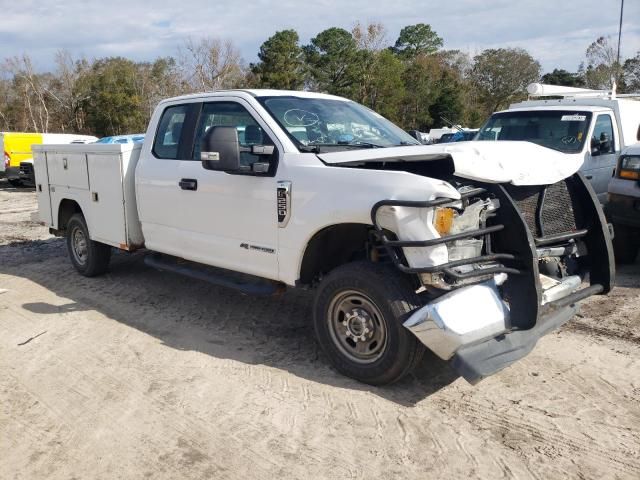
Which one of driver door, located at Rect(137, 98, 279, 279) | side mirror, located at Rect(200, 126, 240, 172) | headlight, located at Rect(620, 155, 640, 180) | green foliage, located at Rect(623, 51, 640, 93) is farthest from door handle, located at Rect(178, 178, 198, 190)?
green foliage, located at Rect(623, 51, 640, 93)

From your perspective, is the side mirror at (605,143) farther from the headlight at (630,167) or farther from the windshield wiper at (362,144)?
the windshield wiper at (362,144)

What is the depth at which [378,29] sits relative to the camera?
42.3 meters

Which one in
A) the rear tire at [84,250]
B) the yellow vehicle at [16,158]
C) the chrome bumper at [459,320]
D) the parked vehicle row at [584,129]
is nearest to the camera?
the chrome bumper at [459,320]

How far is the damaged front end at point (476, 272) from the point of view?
3500 mm

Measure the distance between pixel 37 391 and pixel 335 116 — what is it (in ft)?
10.4

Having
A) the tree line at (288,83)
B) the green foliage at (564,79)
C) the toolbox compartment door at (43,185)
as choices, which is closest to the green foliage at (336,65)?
the tree line at (288,83)

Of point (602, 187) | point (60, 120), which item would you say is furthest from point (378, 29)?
point (602, 187)

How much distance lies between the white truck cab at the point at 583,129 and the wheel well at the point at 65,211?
6.08 metres

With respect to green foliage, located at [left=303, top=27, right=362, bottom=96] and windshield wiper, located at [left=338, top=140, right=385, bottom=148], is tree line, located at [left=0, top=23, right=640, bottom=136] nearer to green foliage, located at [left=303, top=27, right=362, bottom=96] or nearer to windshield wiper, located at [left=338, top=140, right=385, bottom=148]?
green foliage, located at [left=303, top=27, right=362, bottom=96]

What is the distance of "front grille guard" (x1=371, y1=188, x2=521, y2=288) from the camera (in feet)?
11.5

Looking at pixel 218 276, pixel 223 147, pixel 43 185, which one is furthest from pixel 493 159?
pixel 43 185

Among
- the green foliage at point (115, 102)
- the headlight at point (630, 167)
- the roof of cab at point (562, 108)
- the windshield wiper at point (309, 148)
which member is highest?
the green foliage at point (115, 102)

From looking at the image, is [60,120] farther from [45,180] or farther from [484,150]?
[484,150]

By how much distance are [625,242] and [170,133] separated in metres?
5.23
